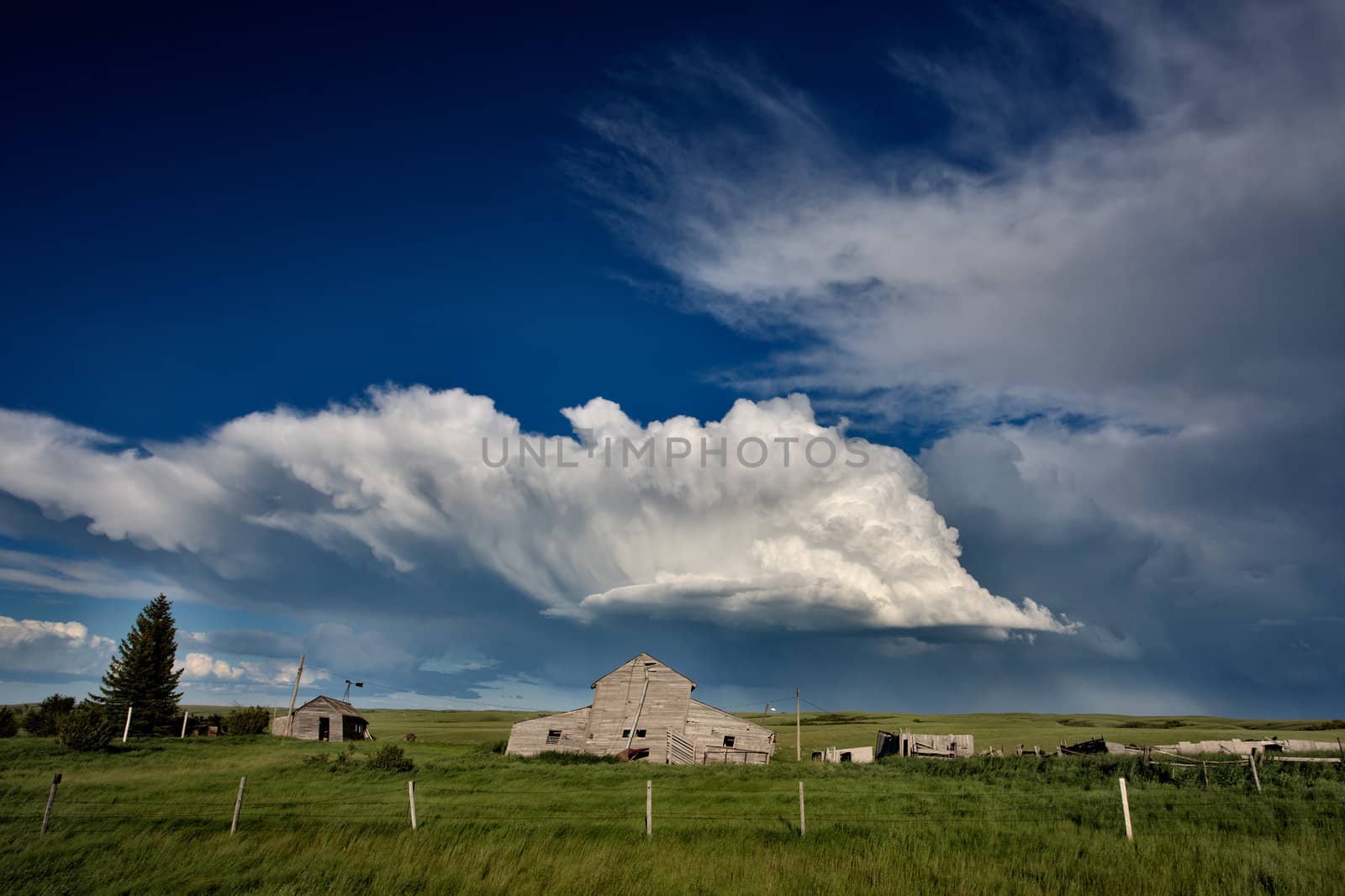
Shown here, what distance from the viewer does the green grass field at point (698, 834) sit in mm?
14859

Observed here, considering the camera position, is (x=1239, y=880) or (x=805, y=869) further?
(x=805, y=869)

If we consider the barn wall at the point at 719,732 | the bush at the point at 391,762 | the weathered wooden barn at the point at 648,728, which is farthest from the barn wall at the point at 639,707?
the bush at the point at 391,762

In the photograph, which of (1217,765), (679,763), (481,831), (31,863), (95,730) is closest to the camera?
A: (31,863)

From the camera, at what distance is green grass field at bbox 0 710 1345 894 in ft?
48.8

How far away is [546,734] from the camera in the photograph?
64.1 m

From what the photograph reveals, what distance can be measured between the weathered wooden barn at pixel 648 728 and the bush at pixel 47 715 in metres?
42.8

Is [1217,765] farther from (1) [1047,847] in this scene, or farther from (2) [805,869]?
(2) [805,869]

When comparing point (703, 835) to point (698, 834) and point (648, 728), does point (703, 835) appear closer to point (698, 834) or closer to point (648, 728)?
point (698, 834)

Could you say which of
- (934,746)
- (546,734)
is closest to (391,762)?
(546,734)

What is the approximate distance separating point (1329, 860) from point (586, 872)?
15238 millimetres

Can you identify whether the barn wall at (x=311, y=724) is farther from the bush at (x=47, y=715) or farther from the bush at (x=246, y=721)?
the bush at (x=47, y=715)

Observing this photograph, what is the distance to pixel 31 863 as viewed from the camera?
668 inches

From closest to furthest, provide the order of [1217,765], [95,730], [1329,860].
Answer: [1329,860], [1217,765], [95,730]

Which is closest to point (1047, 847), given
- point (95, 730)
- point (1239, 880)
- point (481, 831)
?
point (1239, 880)
